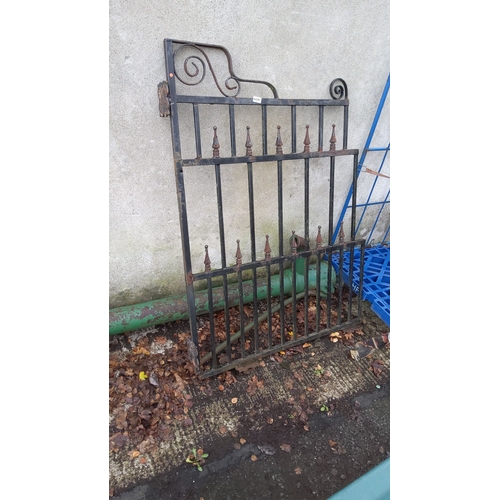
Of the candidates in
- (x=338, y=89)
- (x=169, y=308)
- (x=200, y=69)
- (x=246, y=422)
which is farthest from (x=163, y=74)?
(x=246, y=422)

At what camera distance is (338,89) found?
9.68ft

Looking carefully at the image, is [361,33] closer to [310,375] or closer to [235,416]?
[310,375]

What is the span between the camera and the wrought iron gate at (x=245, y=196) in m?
2.31

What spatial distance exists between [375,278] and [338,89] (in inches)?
78.7

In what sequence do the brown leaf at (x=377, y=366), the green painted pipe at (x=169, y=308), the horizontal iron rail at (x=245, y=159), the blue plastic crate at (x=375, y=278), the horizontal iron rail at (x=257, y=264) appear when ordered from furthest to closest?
the blue plastic crate at (x=375, y=278) → the green painted pipe at (x=169, y=308) → the brown leaf at (x=377, y=366) → the horizontal iron rail at (x=257, y=264) → the horizontal iron rail at (x=245, y=159)

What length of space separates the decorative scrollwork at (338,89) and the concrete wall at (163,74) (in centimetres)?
6

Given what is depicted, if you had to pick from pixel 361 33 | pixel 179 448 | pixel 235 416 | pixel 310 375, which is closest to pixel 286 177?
pixel 361 33

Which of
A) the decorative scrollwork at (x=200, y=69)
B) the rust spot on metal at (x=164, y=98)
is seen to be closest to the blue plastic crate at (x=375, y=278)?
the decorative scrollwork at (x=200, y=69)

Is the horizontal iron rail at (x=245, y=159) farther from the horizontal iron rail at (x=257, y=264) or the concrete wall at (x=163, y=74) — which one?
the horizontal iron rail at (x=257, y=264)

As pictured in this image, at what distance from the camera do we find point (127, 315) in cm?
298

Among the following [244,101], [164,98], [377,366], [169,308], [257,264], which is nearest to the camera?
[164,98]

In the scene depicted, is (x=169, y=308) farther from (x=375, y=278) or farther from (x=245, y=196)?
(x=375, y=278)

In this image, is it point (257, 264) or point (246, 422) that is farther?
point (257, 264)

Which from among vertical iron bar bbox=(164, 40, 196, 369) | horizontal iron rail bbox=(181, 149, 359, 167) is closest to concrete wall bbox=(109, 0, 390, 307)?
vertical iron bar bbox=(164, 40, 196, 369)
